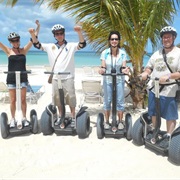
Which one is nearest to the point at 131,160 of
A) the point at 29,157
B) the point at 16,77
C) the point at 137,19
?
the point at 29,157

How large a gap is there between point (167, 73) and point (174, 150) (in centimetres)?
105

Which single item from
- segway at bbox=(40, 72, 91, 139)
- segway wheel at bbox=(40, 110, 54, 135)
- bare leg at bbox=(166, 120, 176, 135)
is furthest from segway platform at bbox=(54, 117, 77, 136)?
bare leg at bbox=(166, 120, 176, 135)

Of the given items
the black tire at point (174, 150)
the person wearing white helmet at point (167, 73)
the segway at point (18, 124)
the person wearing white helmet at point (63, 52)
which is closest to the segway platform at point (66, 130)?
the segway at point (18, 124)

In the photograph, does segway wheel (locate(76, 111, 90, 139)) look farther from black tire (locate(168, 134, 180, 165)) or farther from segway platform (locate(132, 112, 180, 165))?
black tire (locate(168, 134, 180, 165))

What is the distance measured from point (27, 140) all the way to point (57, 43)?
5.72ft

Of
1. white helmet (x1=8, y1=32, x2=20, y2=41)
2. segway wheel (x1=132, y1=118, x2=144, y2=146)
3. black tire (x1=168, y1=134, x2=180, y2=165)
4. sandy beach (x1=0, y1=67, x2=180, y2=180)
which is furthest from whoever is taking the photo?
white helmet (x1=8, y1=32, x2=20, y2=41)

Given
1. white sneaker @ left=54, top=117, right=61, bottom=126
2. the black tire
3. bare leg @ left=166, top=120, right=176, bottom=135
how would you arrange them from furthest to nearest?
1. white sneaker @ left=54, top=117, right=61, bottom=126
2. bare leg @ left=166, top=120, right=176, bottom=135
3. the black tire

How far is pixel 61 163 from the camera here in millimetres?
3668

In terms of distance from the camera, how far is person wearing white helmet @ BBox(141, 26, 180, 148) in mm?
3543

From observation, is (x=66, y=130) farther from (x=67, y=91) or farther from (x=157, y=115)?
(x=157, y=115)

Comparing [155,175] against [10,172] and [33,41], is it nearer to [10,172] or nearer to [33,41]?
[10,172]

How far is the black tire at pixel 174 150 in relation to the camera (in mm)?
3517

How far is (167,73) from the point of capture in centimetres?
364

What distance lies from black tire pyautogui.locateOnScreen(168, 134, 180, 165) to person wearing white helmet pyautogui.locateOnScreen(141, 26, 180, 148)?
0.19 meters
